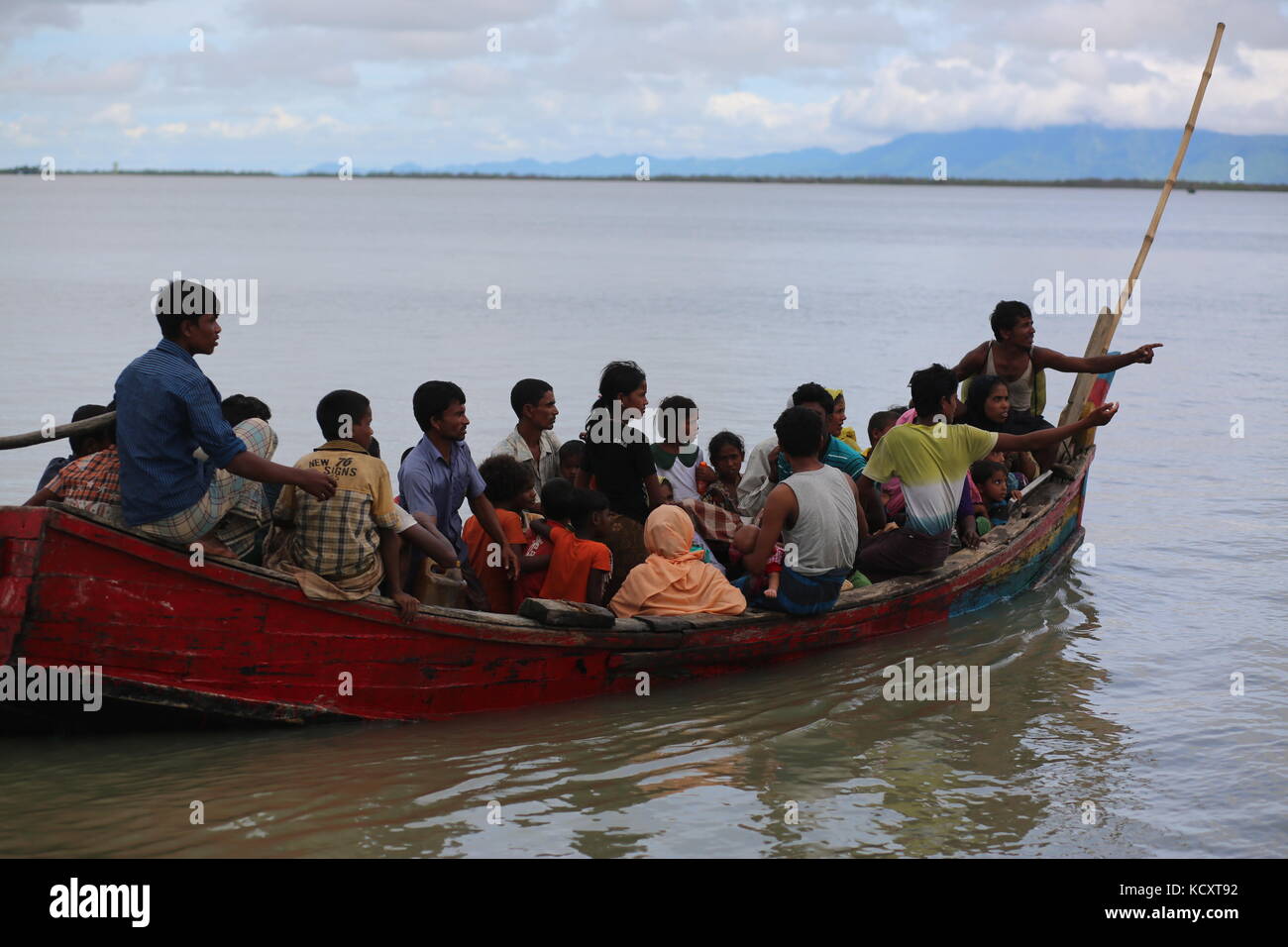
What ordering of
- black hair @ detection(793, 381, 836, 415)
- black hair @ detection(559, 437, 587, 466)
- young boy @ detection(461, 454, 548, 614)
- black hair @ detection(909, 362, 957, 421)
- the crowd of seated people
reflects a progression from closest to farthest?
the crowd of seated people → young boy @ detection(461, 454, 548, 614) → black hair @ detection(909, 362, 957, 421) → black hair @ detection(559, 437, 587, 466) → black hair @ detection(793, 381, 836, 415)

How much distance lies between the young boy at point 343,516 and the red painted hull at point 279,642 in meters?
0.12

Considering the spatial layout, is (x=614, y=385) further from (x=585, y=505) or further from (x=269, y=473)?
(x=269, y=473)

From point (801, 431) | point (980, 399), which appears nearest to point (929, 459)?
point (801, 431)

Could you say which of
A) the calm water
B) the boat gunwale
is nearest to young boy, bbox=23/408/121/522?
the boat gunwale

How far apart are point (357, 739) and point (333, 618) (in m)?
0.65

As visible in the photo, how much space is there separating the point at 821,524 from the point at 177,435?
286cm

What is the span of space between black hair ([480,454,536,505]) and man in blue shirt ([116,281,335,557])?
1312 mm

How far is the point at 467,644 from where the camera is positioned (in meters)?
5.80

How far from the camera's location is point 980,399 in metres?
7.88

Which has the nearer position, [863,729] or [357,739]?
[357,739]

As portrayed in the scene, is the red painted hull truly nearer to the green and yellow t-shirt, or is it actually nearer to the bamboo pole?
the green and yellow t-shirt

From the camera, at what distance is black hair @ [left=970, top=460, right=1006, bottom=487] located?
336 inches
